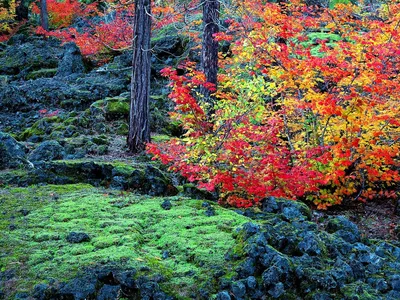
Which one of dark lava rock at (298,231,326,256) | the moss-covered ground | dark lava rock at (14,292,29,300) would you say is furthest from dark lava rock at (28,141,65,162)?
dark lava rock at (298,231,326,256)

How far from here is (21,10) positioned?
3062cm

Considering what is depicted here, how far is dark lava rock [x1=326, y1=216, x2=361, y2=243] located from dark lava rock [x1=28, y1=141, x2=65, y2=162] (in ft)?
20.6

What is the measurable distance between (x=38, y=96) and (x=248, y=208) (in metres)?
13.6

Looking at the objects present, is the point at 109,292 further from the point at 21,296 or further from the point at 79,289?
the point at 21,296

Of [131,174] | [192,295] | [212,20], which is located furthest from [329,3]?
[192,295]

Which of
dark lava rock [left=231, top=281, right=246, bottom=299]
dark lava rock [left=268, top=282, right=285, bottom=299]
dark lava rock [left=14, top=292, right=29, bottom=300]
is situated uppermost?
dark lava rock [left=14, top=292, right=29, bottom=300]

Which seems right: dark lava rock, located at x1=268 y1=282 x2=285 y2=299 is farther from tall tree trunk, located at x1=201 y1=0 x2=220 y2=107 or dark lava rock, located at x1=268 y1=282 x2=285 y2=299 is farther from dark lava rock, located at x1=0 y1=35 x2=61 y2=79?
dark lava rock, located at x1=0 y1=35 x2=61 y2=79

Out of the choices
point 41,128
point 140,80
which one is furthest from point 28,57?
point 140,80

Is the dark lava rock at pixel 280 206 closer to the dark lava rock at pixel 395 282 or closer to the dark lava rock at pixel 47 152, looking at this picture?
the dark lava rock at pixel 395 282

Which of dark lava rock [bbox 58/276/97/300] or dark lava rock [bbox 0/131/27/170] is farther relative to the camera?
dark lava rock [bbox 0/131/27/170]

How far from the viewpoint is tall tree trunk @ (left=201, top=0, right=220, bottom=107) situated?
31.3 feet

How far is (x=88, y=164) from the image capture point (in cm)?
750

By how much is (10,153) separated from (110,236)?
14.6ft

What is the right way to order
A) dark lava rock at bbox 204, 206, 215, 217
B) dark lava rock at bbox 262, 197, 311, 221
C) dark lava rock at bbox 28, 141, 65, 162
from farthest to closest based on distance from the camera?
dark lava rock at bbox 28, 141, 65, 162 < dark lava rock at bbox 262, 197, 311, 221 < dark lava rock at bbox 204, 206, 215, 217
